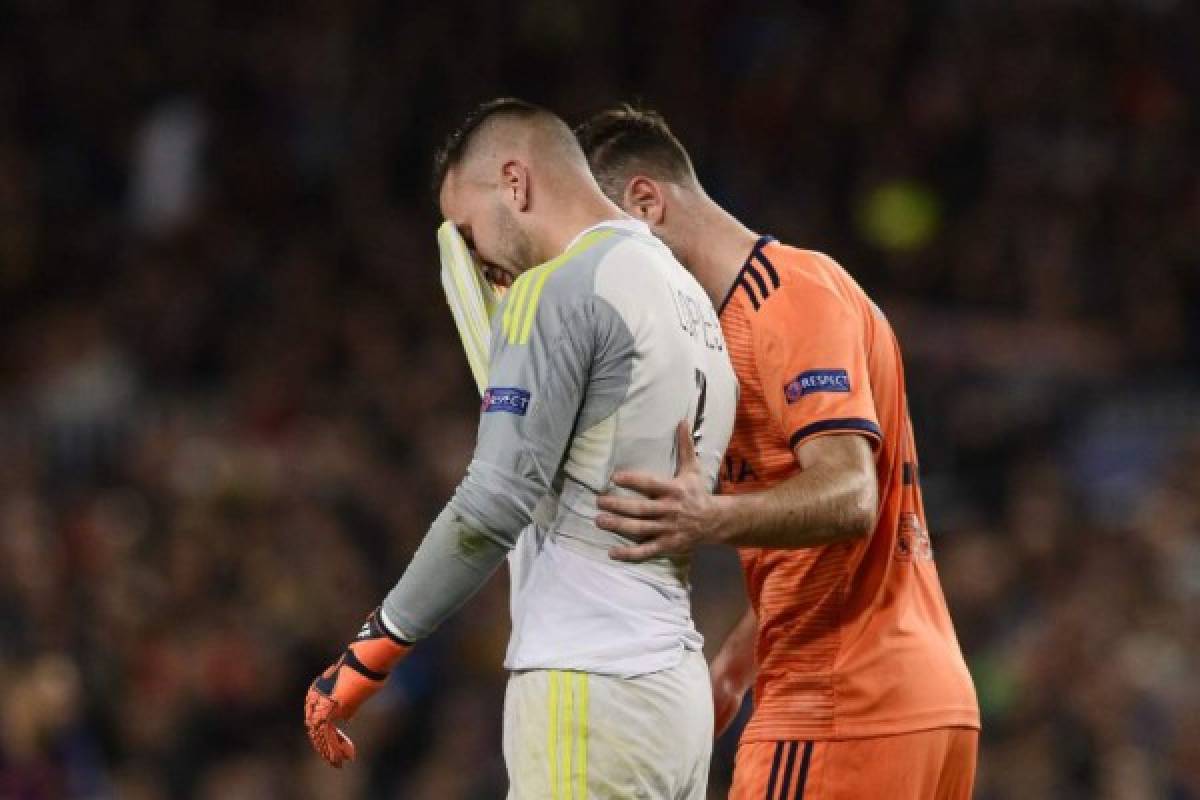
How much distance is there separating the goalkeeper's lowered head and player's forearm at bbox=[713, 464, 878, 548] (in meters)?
0.63

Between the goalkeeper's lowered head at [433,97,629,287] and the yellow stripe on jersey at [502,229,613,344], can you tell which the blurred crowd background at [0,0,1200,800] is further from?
the yellow stripe on jersey at [502,229,613,344]

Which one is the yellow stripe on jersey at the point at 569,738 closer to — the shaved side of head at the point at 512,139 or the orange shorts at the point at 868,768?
the orange shorts at the point at 868,768

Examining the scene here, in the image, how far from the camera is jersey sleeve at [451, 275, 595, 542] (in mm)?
3568

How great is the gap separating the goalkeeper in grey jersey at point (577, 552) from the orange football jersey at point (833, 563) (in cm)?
36

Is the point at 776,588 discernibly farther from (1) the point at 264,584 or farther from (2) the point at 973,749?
(1) the point at 264,584

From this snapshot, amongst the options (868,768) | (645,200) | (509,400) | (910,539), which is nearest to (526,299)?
(509,400)

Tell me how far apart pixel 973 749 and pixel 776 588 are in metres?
0.54

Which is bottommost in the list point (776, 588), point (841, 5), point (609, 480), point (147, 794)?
point (147, 794)

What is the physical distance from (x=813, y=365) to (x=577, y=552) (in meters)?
0.70

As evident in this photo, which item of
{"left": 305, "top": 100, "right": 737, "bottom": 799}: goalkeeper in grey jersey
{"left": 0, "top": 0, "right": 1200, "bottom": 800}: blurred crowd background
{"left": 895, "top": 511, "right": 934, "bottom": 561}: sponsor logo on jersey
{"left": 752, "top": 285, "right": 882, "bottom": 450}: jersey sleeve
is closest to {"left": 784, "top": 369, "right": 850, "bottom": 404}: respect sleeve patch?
{"left": 752, "top": 285, "right": 882, "bottom": 450}: jersey sleeve

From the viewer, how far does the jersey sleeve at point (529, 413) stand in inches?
140

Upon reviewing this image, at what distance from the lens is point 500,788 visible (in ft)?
27.3

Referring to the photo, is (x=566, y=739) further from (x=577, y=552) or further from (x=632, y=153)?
(x=632, y=153)

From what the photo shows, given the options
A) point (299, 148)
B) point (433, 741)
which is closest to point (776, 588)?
point (433, 741)
